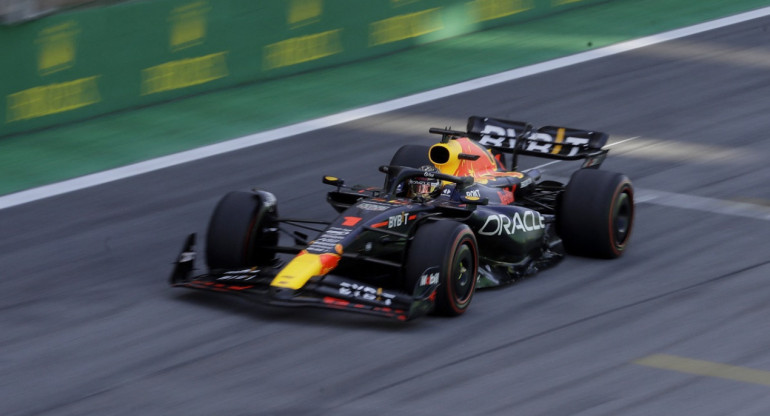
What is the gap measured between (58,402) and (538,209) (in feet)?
15.5

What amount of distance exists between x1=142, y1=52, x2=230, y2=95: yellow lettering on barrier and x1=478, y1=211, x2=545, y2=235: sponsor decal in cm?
698

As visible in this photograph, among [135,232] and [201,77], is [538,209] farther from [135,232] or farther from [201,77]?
[201,77]

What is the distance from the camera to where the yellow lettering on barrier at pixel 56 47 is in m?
14.4

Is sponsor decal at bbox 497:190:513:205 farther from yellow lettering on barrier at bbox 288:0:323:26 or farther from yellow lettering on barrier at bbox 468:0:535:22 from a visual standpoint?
yellow lettering on barrier at bbox 468:0:535:22

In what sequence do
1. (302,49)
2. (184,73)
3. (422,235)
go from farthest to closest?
(302,49) < (184,73) < (422,235)

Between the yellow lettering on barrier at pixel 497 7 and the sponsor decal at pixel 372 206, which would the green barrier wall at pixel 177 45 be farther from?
the sponsor decal at pixel 372 206

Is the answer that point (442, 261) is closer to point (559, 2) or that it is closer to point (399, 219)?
point (399, 219)

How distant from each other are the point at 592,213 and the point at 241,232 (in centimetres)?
283

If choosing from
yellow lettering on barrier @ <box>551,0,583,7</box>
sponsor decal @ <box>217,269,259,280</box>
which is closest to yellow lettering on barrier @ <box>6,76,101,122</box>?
sponsor decal @ <box>217,269,259,280</box>

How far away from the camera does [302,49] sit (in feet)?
56.2

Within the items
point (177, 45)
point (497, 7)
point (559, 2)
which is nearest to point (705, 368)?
point (177, 45)

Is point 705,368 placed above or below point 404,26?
below

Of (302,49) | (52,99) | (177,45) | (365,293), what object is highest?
(177,45)

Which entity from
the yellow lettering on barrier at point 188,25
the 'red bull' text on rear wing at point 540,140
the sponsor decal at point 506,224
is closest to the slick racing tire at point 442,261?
the sponsor decal at point 506,224
